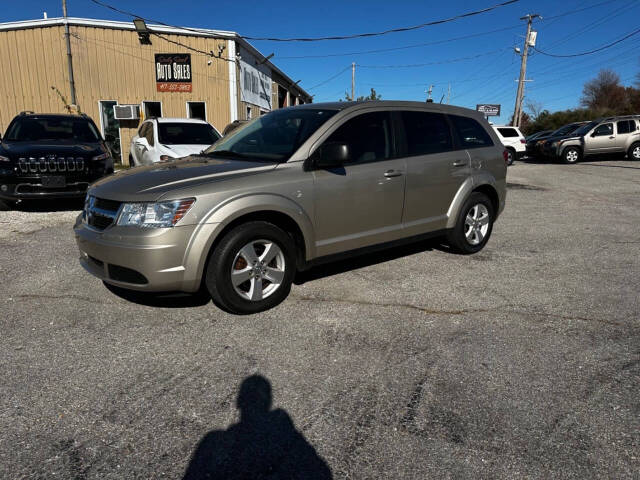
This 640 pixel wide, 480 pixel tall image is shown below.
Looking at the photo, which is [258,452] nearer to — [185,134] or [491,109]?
[185,134]

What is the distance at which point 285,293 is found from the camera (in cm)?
388

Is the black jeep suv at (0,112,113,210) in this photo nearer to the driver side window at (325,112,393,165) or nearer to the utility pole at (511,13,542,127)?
the driver side window at (325,112,393,165)

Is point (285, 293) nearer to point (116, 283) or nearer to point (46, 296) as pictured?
point (116, 283)

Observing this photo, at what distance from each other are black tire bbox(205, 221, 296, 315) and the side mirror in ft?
2.31

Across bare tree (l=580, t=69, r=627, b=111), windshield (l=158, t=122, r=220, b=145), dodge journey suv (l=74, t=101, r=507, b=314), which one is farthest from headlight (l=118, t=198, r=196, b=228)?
bare tree (l=580, t=69, r=627, b=111)

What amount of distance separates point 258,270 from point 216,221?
56 cm

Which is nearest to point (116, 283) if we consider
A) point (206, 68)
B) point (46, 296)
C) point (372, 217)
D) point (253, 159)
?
point (46, 296)

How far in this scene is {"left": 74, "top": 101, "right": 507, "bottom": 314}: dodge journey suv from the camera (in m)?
3.31

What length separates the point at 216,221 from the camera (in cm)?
337

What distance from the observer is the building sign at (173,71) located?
788 inches

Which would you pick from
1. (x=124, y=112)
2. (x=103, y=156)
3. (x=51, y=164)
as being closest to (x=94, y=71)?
(x=124, y=112)

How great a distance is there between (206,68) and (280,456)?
20.8m

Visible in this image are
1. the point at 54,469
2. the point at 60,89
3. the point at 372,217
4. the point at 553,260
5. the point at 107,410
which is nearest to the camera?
the point at 54,469

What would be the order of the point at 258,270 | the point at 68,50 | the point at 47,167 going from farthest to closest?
1. the point at 68,50
2. the point at 47,167
3. the point at 258,270
